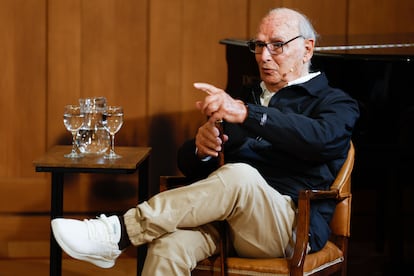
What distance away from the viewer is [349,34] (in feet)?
12.5

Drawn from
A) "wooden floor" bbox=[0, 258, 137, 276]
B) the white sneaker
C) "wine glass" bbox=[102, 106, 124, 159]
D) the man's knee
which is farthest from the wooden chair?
"wooden floor" bbox=[0, 258, 137, 276]

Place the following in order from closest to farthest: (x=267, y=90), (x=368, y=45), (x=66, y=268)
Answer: (x=267, y=90) < (x=368, y=45) < (x=66, y=268)

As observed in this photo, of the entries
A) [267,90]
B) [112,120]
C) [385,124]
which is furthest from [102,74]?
[385,124]

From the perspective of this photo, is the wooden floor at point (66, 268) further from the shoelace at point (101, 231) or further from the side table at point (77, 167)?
the shoelace at point (101, 231)

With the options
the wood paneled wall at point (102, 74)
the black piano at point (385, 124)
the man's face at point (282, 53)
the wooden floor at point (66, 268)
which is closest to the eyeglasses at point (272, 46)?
the man's face at point (282, 53)

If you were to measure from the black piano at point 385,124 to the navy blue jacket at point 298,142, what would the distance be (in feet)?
0.79

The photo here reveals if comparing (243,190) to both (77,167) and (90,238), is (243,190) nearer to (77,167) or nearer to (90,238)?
(90,238)

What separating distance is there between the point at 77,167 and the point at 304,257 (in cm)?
82

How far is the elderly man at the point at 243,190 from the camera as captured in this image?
92.7 inches

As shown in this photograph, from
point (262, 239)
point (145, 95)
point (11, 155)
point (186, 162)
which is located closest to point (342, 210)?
point (262, 239)

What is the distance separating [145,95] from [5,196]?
74 centimetres

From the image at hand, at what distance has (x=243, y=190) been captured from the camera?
7.72ft

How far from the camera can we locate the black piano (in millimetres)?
2906

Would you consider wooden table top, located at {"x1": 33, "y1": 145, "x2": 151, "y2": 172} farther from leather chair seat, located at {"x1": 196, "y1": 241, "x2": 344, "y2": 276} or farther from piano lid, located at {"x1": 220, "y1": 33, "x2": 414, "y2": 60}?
piano lid, located at {"x1": 220, "y1": 33, "x2": 414, "y2": 60}
